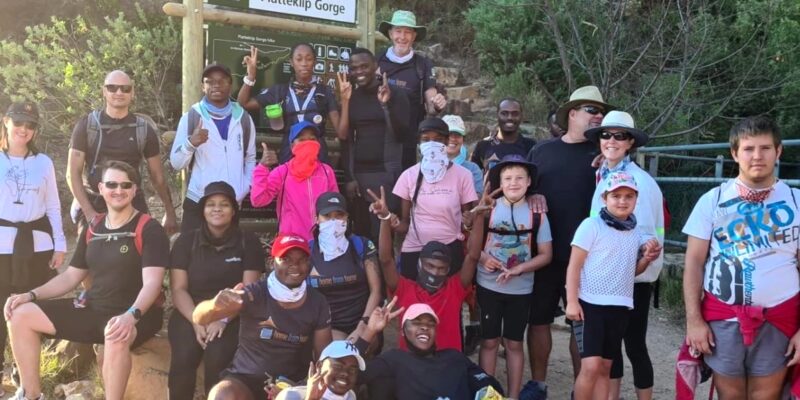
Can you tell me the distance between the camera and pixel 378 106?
5590mm

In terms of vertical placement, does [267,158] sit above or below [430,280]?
above

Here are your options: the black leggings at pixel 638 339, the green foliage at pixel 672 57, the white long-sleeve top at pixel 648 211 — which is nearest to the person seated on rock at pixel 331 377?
the black leggings at pixel 638 339

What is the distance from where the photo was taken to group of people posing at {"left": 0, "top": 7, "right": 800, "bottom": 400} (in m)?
3.69

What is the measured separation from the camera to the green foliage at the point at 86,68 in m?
8.91

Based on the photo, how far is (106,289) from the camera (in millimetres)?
4598

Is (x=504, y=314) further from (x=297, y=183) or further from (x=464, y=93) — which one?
(x=464, y=93)

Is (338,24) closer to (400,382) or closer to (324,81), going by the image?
(324,81)

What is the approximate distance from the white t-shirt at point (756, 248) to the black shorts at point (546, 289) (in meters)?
1.21

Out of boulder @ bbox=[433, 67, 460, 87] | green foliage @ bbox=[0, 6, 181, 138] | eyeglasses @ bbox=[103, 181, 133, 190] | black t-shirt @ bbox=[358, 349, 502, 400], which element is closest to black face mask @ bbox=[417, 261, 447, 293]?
black t-shirt @ bbox=[358, 349, 502, 400]

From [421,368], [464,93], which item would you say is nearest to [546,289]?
[421,368]

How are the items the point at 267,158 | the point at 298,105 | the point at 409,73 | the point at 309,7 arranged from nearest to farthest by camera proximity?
the point at 267,158 < the point at 298,105 < the point at 409,73 < the point at 309,7

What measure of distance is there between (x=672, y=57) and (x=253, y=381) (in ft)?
25.3

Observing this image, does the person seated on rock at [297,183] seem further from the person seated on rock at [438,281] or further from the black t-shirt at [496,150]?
the black t-shirt at [496,150]

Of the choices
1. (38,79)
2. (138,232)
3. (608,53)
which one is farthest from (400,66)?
(38,79)
